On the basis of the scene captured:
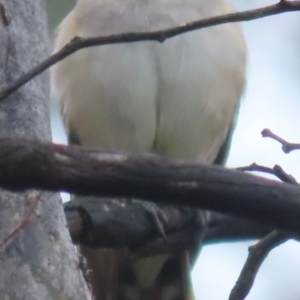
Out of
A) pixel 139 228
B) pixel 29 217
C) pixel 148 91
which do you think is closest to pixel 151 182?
pixel 29 217

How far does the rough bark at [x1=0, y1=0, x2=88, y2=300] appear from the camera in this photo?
1.85m

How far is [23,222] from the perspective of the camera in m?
1.84

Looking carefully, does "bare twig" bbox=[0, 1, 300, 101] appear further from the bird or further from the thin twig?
the bird

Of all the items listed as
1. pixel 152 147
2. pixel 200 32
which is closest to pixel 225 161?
pixel 152 147

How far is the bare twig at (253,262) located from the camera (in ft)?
6.08

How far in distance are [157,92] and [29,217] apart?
3.84 feet

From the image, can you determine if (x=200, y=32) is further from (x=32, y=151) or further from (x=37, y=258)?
(x=32, y=151)

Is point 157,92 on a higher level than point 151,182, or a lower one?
lower

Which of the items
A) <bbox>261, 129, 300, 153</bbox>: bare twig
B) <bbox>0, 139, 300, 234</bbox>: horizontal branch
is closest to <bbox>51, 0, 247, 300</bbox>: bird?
<bbox>261, 129, 300, 153</bbox>: bare twig

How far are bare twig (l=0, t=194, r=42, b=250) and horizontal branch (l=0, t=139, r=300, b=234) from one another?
2.17 feet

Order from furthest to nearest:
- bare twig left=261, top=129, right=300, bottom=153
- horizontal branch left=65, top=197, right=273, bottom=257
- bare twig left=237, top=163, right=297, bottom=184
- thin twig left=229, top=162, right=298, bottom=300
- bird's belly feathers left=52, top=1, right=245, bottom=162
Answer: bird's belly feathers left=52, top=1, right=245, bottom=162, horizontal branch left=65, top=197, right=273, bottom=257, bare twig left=261, top=129, right=300, bottom=153, thin twig left=229, top=162, right=298, bottom=300, bare twig left=237, top=163, right=297, bottom=184

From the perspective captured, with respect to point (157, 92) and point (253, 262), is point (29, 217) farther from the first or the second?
point (157, 92)

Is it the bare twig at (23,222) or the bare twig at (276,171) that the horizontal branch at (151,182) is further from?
the bare twig at (23,222)

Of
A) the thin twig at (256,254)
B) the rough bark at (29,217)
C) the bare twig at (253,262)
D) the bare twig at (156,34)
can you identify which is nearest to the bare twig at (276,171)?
the thin twig at (256,254)
